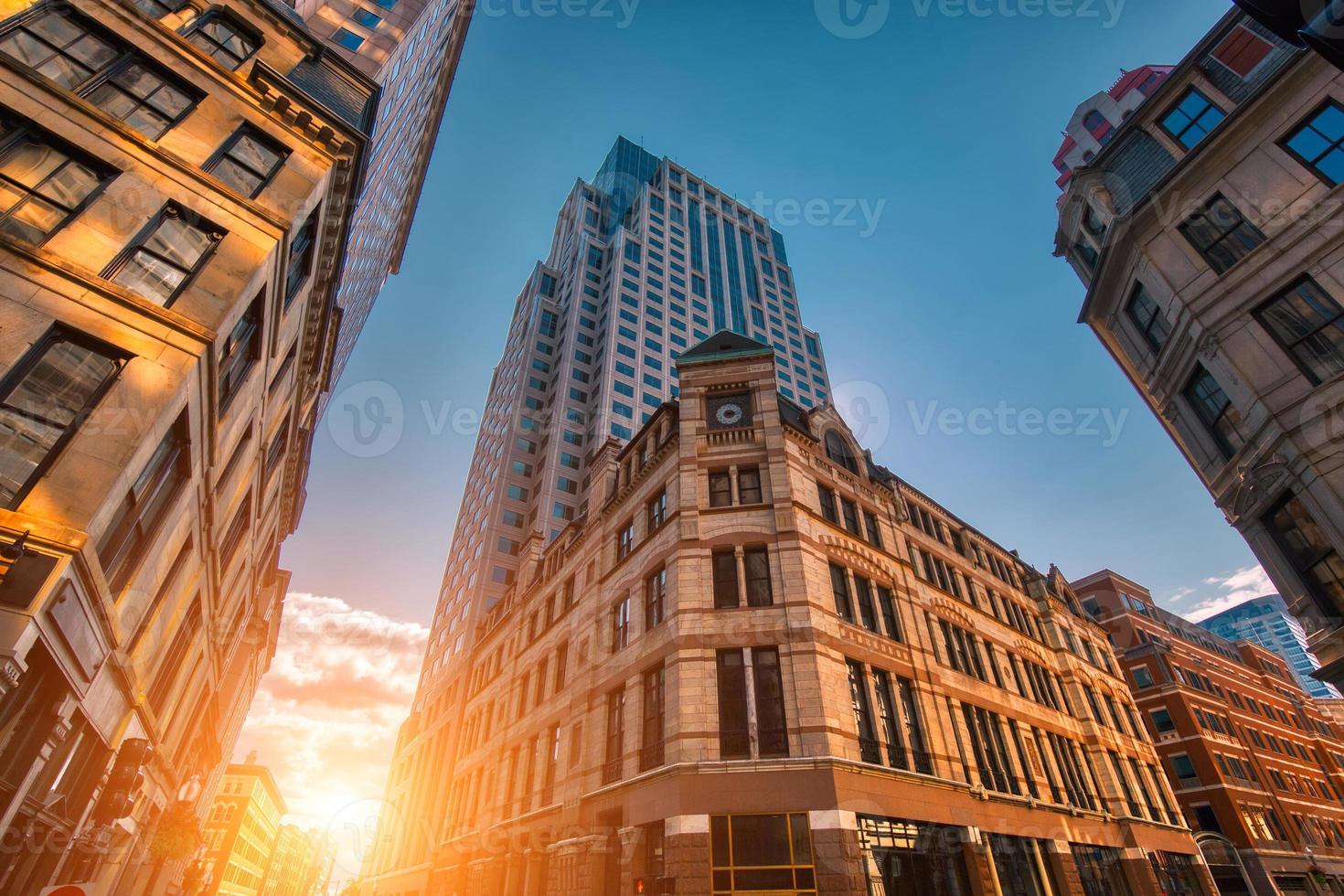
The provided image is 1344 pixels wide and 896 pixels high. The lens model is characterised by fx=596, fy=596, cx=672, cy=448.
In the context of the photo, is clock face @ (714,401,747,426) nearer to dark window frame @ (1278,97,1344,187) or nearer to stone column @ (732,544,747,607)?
stone column @ (732,544,747,607)

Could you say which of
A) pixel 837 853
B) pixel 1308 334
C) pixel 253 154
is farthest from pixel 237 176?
pixel 1308 334

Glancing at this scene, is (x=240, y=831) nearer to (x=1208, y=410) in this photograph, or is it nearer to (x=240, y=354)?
(x=240, y=354)

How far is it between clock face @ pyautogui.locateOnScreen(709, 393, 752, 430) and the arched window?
14.6 ft

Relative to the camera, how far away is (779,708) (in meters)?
18.3

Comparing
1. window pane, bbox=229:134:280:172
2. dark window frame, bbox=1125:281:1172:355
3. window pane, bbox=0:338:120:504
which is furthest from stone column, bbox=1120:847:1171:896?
window pane, bbox=229:134:280:172

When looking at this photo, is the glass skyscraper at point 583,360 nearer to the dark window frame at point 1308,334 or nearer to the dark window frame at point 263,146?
the dark window frame at point 263,146

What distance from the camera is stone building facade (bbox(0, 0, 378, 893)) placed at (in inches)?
428

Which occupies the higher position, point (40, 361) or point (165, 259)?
point (165, 259)

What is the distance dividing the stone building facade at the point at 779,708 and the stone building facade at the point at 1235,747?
14.9 metres

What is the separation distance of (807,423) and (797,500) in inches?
224

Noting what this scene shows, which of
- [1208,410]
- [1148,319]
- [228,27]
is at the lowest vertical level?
[1208,410]

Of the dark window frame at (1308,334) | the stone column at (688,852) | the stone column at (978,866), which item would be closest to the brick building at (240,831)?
the stone column at (688,852)

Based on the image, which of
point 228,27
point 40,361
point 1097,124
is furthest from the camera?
point 1097,124

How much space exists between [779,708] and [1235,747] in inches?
2200
